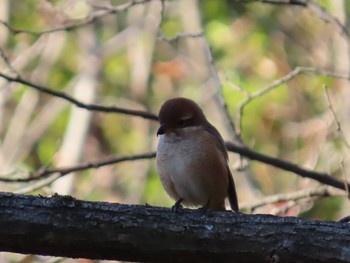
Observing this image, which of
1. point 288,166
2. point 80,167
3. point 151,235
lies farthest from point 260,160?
point 151,235

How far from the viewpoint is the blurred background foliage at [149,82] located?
28.0ft

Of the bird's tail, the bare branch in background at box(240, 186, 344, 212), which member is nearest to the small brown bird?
the bird's tail

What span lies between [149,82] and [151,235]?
6.79 metres

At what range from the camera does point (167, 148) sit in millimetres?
4742

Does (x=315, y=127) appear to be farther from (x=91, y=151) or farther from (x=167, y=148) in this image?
(x=167, y=148)

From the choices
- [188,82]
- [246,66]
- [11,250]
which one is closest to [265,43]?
[246,66]

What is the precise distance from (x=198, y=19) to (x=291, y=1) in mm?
3081

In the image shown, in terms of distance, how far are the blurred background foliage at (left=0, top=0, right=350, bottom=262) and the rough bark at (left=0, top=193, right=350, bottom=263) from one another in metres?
4.39

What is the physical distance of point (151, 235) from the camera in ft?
11.4

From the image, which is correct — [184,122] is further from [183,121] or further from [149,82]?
[149,82]

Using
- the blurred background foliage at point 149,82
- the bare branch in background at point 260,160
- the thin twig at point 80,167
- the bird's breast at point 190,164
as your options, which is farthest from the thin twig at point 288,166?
the blurred background foliage at point 149,82

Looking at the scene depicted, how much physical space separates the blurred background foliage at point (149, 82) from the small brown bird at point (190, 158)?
10.0 feet

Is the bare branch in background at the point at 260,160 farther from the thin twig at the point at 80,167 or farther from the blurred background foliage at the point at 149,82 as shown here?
the blurred background foliage at the point at 149,82

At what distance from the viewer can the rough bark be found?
11.3ft
